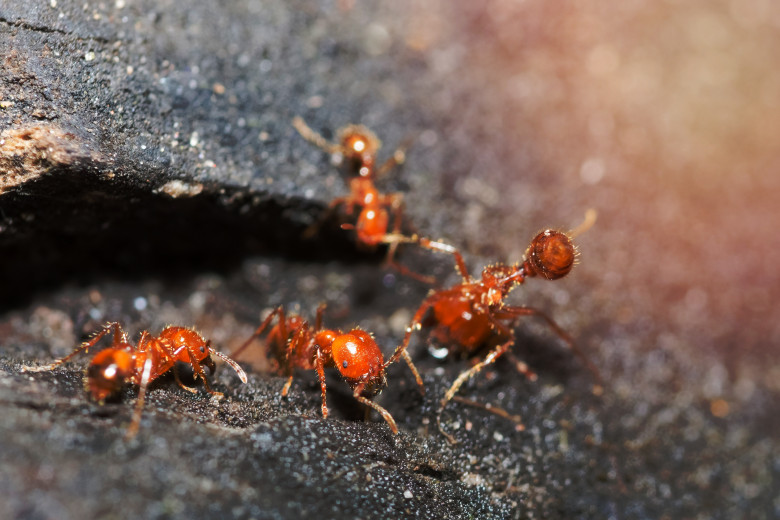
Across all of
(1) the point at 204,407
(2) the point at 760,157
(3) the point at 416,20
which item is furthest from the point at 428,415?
(2) the point at 760,157

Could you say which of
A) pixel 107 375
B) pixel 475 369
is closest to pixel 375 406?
pixel 475 369

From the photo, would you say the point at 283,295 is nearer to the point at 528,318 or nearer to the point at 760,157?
the point at 528,318

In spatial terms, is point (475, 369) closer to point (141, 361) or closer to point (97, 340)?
point (141, 361)

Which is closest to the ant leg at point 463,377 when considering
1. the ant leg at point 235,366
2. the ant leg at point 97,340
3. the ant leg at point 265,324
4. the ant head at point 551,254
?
the ant head at point 551,254

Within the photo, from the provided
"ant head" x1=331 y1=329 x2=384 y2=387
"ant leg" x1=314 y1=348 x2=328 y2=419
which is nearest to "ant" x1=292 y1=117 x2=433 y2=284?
"ant head" x1=331 y1=329 x2=384 y2=387

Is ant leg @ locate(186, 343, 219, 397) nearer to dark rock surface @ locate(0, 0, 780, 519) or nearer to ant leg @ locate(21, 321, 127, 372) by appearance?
dark rock surface @ locate(0, 0, 780, 519)

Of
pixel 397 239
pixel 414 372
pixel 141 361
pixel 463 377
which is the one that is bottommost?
pixel 141 361

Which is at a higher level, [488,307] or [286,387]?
[488,307]
